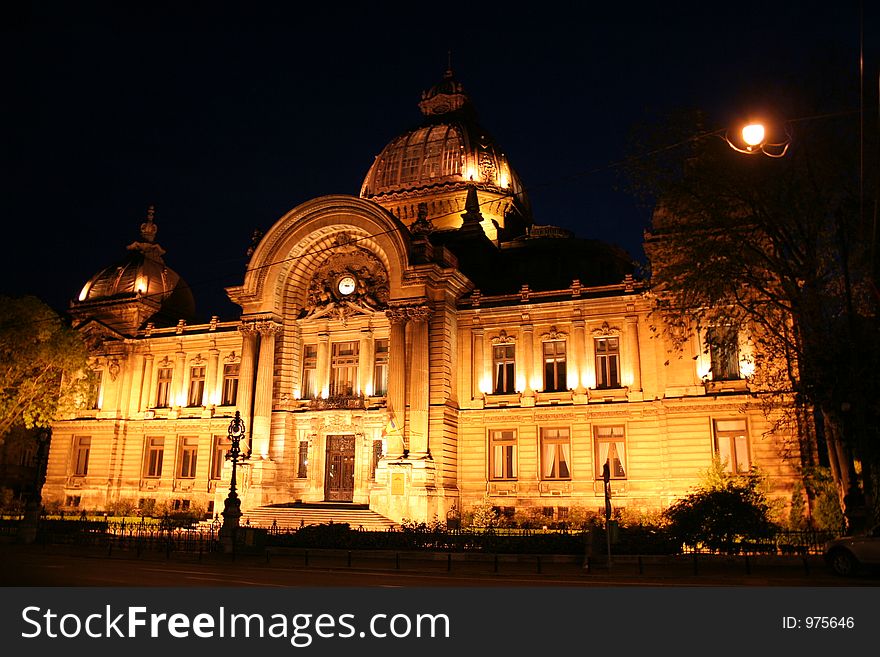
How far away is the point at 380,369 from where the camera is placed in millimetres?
41219

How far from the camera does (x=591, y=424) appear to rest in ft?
122

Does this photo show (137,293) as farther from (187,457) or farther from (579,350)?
(579,350)

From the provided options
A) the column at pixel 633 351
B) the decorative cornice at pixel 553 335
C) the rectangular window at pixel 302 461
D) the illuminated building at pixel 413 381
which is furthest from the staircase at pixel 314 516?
the column at pixel 633 351

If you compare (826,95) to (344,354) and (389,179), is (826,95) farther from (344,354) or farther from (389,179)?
(389,179)

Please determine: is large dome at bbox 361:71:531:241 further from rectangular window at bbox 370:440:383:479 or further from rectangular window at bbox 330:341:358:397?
rectangular window at bbox 370:440:383:479

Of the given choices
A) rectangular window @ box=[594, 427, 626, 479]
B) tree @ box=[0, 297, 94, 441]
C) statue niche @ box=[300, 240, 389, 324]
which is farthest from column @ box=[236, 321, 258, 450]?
rectangular window @ box=[594, 427, 626, 479]

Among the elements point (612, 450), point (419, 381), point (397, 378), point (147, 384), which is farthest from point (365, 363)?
point (147, 384)

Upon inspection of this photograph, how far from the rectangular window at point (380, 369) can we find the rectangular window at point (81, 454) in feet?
70.9

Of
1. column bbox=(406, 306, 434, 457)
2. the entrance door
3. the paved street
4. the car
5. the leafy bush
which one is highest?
column bbox=(406, 306, 434, 457)

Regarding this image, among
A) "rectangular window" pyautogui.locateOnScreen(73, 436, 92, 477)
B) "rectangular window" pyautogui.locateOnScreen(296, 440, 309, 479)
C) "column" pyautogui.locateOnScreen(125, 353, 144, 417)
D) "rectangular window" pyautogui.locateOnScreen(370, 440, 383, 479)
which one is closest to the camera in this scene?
"rectangular window" pyautogui.locateOnScreen(370, 440, 383, 479)

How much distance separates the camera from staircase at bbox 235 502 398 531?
33.9 m

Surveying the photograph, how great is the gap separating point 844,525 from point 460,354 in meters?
20.4

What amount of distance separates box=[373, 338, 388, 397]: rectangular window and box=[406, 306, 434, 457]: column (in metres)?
3.07

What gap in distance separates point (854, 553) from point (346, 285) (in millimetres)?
30378
